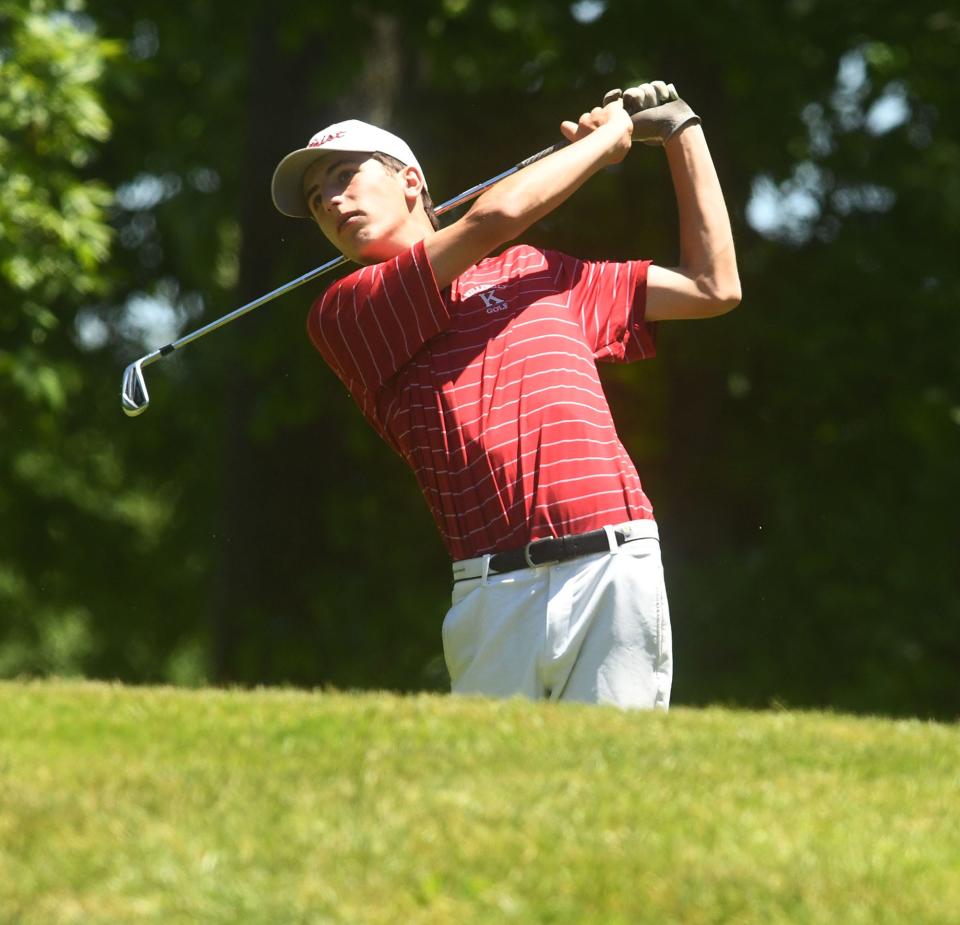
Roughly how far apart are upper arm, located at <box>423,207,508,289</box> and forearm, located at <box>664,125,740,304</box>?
69 centimetres

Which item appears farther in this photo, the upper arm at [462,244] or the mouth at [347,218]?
the mouth at [347,218]

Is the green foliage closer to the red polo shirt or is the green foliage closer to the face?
the face

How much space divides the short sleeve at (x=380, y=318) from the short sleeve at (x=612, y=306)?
0.42 meters

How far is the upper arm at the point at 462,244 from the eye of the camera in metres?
4.89

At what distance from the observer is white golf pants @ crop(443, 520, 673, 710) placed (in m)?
4.79

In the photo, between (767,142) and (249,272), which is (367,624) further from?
(767,142)

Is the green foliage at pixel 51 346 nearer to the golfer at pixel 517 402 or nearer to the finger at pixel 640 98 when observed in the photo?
the finger at pixel 640 98

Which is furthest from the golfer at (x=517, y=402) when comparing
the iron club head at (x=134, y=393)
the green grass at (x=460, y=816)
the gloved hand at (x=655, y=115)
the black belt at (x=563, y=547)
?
the iron club head at (x=134, y=393)

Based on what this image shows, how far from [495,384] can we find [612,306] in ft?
1.72

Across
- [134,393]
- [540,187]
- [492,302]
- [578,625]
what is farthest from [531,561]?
[134,393]

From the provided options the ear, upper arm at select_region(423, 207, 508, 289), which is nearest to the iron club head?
the ear

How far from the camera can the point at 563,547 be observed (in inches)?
188

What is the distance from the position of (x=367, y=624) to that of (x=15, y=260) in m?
3.99

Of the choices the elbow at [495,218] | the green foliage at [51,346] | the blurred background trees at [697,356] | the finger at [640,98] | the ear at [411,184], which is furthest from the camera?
the blurred background trees at [697,356]
